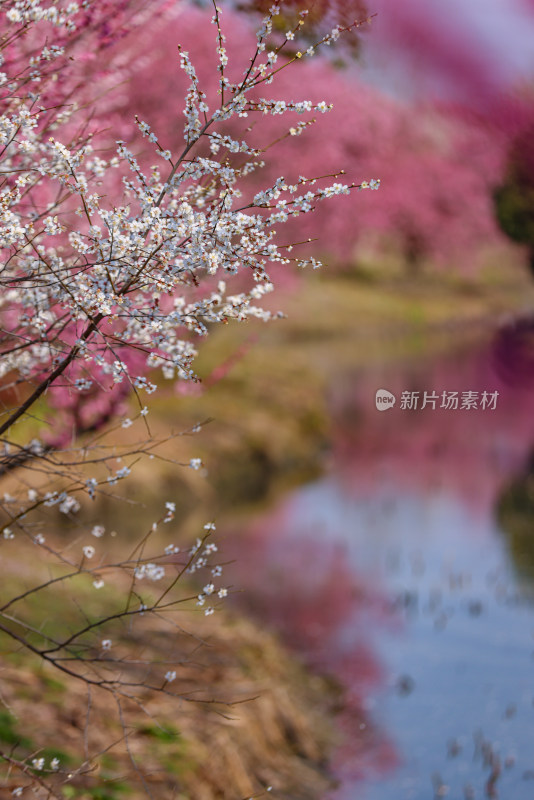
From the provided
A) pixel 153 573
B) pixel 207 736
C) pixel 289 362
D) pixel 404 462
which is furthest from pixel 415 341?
pixel 153 573

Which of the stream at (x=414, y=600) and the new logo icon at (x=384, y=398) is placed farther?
the new logo icon at (x=384, y=398)

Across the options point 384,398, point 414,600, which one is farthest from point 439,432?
point 414,600

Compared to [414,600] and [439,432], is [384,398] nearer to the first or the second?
[439,432]

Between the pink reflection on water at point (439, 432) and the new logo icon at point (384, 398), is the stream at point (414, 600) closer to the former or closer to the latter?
the pink reflection on water at point (439, 432)

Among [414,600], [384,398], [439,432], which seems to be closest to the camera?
[414,600]

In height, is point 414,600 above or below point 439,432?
below

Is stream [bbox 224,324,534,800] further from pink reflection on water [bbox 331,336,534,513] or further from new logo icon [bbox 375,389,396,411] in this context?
new logo icon [bbox 375,389,396,411]

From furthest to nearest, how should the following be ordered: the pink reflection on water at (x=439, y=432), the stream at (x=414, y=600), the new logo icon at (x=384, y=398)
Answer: the new logo icon at (x=384, y=398) → the pink reflection on water at (x=439, y=432) → the stream at (x=414, y=600)

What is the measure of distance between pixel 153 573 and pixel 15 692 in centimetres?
275

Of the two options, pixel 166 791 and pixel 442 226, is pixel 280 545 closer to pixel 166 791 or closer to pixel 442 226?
pixel 166 791

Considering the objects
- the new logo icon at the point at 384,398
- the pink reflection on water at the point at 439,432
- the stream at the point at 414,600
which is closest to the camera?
the stream at the point at 414,600

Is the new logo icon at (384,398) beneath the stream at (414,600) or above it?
above

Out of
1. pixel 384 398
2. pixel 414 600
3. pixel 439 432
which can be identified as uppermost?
pixel 439 432

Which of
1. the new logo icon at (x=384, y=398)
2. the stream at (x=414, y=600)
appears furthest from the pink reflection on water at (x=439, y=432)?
the new logo icon at (x=384, y=398)
